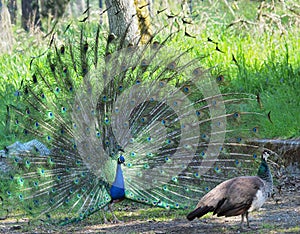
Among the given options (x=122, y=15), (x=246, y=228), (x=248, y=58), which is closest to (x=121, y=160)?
(x=246, y=228)

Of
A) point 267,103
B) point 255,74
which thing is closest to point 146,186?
point 267,103

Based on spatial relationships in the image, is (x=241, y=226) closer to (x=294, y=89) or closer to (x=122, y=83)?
(x=122, y=83)

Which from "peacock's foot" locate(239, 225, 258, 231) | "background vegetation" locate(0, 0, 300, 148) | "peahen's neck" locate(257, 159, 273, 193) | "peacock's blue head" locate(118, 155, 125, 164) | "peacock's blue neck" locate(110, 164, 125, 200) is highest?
"background vegetation" locate(0, 0, 300, 148)

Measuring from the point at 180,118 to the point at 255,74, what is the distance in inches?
129

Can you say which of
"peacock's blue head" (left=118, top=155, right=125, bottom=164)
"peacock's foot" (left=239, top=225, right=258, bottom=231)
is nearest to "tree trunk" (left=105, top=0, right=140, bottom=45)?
"peacock's blue head" (left=118, top=155, right=125, bottom=164)

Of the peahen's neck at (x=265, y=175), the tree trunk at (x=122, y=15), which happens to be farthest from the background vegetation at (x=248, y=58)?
the peahen's neck at (x=265, y=175)

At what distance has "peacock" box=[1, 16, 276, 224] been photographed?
6.62m

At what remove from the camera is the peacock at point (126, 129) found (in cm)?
662

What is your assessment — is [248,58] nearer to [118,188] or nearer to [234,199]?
[118,188]

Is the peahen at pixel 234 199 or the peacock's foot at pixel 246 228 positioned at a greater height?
the peahen at pixel 234 199

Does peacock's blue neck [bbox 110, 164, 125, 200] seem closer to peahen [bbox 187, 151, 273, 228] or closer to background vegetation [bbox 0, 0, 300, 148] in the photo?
peahen [bbox 187, 151, 273, 228]

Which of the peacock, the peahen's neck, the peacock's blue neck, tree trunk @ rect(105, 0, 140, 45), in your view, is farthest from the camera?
tree trunk @ rect(105, 0, 140, 45)

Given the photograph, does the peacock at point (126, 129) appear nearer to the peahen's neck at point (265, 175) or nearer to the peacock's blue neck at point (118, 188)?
the peacock's blue neck at point (118, 188)

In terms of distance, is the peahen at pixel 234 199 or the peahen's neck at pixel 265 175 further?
the peahen's neck at pixel 265 175
